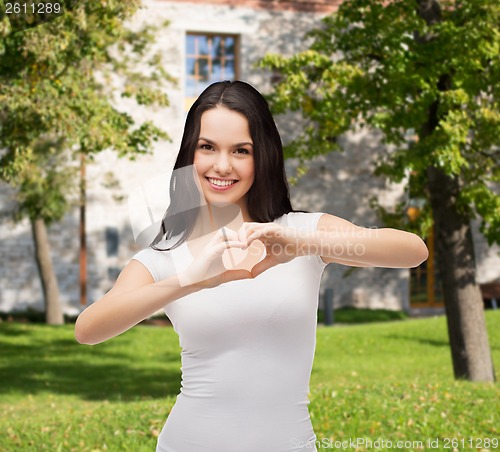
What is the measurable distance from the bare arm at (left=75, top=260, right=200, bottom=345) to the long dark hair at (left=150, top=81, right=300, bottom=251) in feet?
0.93

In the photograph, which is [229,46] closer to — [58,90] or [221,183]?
[58,90]

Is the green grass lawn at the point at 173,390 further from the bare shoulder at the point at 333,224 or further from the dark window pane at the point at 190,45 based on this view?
the dark window pane at the point at 190,45

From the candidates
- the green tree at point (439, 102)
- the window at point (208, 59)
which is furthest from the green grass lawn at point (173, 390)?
the window at point (208, 59)

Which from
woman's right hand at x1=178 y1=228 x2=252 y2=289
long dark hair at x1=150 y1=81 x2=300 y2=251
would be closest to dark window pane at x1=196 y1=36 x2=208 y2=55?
long dark hair at x1=150 y1=81 x2=300 y2=251

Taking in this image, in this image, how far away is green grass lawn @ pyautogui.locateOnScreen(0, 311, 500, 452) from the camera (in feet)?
22.1

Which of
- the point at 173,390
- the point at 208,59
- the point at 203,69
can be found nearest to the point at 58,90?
the point at 173,390

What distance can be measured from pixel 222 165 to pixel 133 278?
1.36 feet

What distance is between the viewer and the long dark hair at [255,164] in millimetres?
2402

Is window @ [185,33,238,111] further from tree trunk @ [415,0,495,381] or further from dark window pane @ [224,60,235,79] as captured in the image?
tree trunk @ [415,0,495,381]

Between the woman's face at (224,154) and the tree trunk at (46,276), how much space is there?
1705cm

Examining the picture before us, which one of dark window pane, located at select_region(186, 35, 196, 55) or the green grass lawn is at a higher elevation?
dark window pane, located at select_region(186, 35, 196, 55)

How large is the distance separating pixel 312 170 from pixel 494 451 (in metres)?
17.1

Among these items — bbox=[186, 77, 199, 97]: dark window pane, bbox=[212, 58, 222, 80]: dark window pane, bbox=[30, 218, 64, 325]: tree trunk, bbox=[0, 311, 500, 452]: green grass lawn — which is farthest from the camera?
bbox=[212, 58, 222, 80]: dark window pane

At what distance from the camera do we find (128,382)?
44.9 ft
